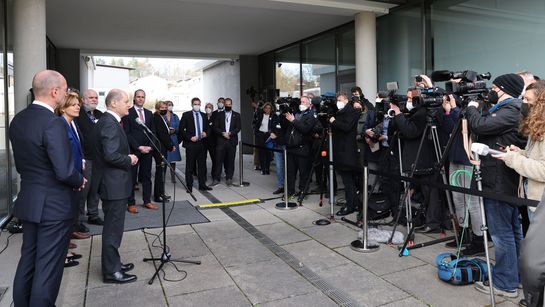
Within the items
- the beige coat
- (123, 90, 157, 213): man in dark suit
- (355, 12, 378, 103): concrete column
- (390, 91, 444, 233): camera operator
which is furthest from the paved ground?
(355, 12, 378, 103): concrete column

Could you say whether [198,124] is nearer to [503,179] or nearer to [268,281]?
[268,281]

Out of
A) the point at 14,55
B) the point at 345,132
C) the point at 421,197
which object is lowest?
the point at 421,197

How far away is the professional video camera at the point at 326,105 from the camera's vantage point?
239 inches

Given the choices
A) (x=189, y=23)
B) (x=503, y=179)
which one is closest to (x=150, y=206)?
(x=189, y=23)

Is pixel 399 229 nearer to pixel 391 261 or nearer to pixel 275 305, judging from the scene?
pixel 391 261

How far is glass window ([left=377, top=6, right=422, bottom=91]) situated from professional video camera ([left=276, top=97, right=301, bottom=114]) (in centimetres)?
247

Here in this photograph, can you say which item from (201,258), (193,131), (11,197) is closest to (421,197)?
(201,258)

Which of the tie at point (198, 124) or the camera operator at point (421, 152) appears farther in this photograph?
the tie at point (198, 124)

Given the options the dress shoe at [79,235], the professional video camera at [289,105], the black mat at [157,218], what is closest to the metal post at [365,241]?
the black mat at [157,218]

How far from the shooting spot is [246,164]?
39.7 feet

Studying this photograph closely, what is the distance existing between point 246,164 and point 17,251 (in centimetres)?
772

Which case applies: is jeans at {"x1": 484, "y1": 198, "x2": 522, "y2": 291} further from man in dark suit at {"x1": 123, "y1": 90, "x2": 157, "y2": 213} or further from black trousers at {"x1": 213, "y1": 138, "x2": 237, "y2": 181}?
black trousers at {"x1": 213, "y1": 138, "x2": 237, "y2": 181}

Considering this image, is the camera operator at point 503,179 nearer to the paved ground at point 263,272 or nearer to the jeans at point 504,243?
the jeans at point 504,243

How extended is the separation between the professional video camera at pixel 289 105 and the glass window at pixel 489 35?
2746 millimetres
